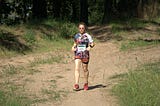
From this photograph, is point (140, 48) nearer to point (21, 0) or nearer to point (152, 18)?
point (152, 18)

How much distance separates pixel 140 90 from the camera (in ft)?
26.3

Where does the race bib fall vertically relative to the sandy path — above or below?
above

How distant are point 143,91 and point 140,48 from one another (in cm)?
819

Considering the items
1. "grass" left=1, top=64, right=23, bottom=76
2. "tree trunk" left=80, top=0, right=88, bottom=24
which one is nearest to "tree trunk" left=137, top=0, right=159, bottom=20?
"tree trunk" left=80, top=0, right=88, bottom=24

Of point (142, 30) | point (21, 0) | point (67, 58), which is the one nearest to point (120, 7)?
point (142, 30)

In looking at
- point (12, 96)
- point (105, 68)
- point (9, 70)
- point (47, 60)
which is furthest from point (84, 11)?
point (12, 96)

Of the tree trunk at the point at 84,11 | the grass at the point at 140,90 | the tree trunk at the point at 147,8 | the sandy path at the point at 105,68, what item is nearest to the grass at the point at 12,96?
the sandy path at the point at 105,68

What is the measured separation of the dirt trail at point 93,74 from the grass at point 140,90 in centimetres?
24

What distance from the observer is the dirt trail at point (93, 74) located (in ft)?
27.9

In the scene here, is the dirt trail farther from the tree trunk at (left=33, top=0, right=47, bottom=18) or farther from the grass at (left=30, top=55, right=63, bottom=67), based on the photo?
the tree trunk at (left=33, top=0, right=47, bottom=18)

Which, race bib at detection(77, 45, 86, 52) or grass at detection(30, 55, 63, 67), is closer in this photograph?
race bib at detection(77, 45, 86, 52)

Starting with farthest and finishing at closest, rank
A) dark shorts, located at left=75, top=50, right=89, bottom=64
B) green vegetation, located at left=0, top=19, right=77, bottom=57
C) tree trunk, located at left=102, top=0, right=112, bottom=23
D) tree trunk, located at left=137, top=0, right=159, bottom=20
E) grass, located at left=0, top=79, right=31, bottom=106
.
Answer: tree trunk, located at left=102, top=0, right=112, bottom=23 < tree trunk, located at left=137, top=0, right=159, bottom=20 < green vegetation, located at left=0, top=19, right=77, bottom=57 < dark shorts, located at left=75, top=50, right=89, bottom=64 < grass, located at left=0, top=79, right=31, bottom=106

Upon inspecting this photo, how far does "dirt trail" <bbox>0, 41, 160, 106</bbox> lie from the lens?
850 centimetres

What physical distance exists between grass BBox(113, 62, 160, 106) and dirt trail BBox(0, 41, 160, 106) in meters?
0.24
